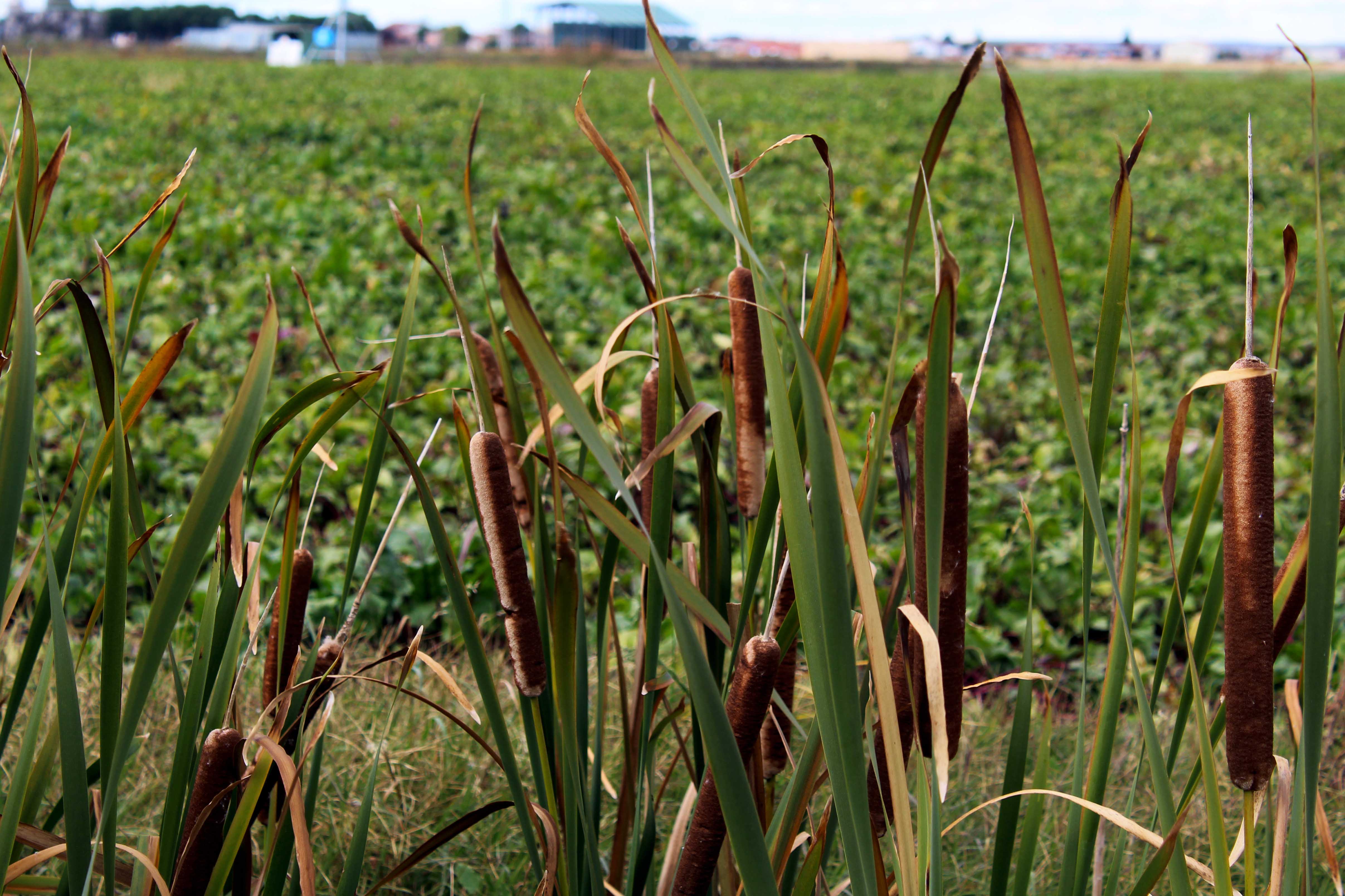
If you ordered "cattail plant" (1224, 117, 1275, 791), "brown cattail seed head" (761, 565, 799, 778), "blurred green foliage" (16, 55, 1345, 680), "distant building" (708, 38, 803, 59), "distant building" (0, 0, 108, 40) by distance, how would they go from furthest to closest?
"distant building" (708, 38, 803, 59)
"distant building" (0, 0, 108, 40)
"blurred green foliage" (16, 55, 1345, 680)
"brown cattail seed head" (761, 565, 799, 778)
"cattail plant" (1224, 117, 1275, 791)

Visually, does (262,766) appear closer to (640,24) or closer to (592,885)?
(592,885)

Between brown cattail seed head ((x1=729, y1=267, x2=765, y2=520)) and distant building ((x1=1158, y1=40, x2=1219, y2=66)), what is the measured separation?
5661cm

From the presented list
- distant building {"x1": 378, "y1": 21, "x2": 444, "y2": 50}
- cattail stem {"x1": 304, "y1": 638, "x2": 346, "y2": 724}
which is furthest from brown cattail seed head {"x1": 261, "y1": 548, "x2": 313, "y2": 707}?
distant building {"x1": 378, "y1": 21, "x2": 444, "y2": 50}

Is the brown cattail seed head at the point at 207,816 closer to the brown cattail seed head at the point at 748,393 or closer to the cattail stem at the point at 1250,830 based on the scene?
the brown cattail seed head at the point at 748,393

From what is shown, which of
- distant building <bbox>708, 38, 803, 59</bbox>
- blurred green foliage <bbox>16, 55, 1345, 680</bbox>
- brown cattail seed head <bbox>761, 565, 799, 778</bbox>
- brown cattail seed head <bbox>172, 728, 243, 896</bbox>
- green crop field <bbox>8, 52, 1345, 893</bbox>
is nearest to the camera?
brown cattail seed head <bbox>172, 728, 243, 896</bbox>

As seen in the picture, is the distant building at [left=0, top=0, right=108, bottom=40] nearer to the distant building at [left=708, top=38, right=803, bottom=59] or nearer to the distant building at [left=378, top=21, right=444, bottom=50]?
the distant building at [left=378, top=21, right=444, bottom=50]

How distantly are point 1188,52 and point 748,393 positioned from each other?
63.3m

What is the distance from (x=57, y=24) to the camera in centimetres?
4212

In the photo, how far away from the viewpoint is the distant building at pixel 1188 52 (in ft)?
168

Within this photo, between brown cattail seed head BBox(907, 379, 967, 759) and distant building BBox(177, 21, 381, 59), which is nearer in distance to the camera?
brown cattail seed head BBox(907, 379, 967, 759)

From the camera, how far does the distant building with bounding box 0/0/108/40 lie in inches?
1369

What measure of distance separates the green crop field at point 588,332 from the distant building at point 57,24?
3012cm

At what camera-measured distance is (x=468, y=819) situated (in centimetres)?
65

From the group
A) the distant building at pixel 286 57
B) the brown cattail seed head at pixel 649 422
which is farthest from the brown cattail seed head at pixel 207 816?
the distant building at pixel 286 57
